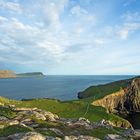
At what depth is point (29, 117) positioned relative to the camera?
3888cm

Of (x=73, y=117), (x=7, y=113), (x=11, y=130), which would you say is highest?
(x=11, y=130)

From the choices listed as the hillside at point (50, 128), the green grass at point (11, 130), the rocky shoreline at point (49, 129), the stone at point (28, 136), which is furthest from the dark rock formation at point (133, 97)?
the stone at point (28, 136)

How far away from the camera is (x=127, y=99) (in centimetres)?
12331

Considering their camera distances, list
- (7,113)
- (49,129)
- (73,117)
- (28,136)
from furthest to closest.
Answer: (73,117) → (7,113) → (49,129) → (28,136)

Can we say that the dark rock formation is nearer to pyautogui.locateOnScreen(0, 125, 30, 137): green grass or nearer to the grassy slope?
the grassy slope

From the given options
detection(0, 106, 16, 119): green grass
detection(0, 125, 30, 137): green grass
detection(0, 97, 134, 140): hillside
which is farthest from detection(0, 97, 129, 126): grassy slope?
detection(0, 125, 30, 137): green grass

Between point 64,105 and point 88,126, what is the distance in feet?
125

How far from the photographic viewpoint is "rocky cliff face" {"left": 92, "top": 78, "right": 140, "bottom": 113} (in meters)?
119

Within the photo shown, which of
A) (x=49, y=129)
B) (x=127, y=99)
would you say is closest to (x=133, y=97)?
(x=127, y=99)

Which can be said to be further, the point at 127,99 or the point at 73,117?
the point at 127,99

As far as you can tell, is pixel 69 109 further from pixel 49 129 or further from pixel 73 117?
pixel 49 129

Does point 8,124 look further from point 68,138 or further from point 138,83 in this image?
point 138,83

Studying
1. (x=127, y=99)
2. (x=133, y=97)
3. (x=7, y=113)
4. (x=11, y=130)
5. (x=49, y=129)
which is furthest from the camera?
(x=127, y=99)

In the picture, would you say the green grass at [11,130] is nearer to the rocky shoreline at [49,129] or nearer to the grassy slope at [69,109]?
the rocky shoreline at [49,129]
